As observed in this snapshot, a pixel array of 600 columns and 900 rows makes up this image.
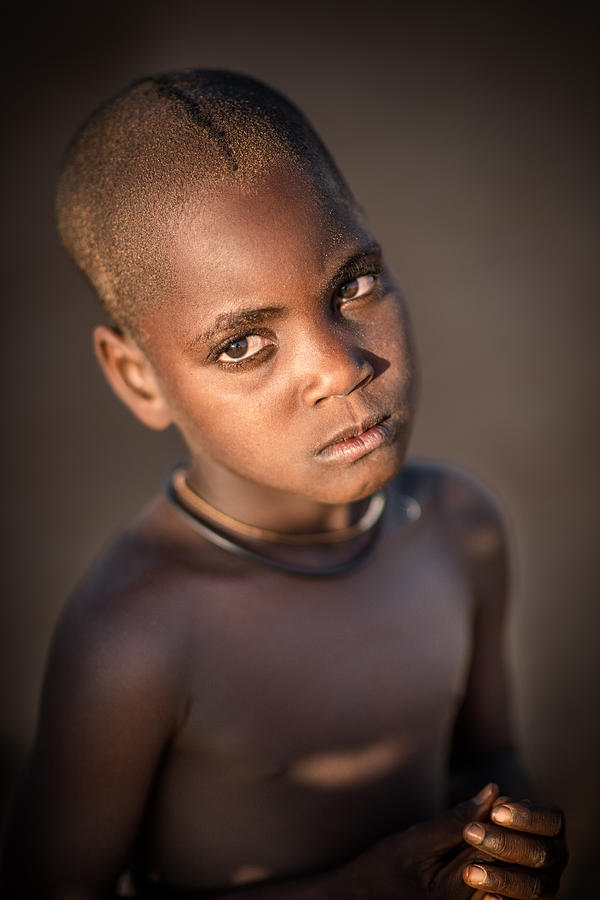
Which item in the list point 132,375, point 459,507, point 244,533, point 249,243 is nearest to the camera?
point 249,243

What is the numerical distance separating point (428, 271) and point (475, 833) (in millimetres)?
2673

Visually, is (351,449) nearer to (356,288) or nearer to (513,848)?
(356,288)

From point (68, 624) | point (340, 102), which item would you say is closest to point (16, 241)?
point (340, 102)

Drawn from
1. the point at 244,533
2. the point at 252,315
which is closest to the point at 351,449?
the point at 252,315

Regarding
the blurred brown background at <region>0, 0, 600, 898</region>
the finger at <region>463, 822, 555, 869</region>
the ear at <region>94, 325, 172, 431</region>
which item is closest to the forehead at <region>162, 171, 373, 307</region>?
the ear at <region>94, 325, 172, 431</region>

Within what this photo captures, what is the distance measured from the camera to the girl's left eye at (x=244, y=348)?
1.02 metres

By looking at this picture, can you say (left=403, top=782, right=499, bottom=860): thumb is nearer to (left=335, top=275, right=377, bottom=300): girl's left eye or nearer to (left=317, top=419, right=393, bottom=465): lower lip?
(left=317, top=419, right=393, bottom=465): lower lip

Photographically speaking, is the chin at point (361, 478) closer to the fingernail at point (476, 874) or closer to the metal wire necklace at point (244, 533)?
the metal wire necklace at point (244, 533)

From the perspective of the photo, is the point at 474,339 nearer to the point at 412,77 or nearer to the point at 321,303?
the point at 412,77

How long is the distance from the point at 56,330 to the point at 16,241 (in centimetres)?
37

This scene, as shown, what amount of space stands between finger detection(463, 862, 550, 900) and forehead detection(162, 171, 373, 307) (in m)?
0.84

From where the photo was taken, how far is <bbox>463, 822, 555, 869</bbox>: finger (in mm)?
1022

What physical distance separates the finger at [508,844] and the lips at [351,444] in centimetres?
53

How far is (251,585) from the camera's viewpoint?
1261mm
